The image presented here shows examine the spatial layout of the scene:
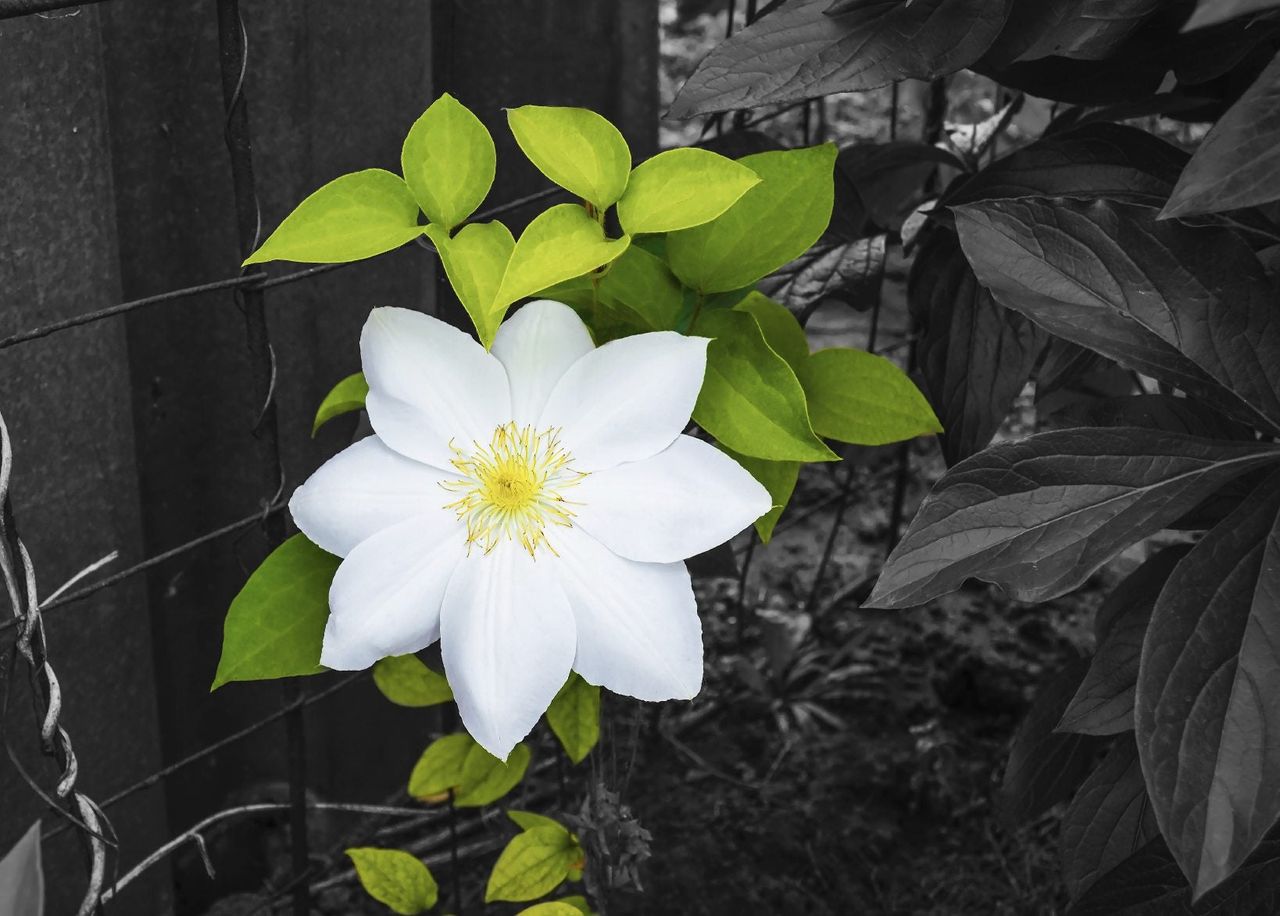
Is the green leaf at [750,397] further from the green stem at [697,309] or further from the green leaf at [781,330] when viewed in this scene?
the green leaf at [781,330]

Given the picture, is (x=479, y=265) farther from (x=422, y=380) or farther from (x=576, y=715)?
(x=576, y=715)

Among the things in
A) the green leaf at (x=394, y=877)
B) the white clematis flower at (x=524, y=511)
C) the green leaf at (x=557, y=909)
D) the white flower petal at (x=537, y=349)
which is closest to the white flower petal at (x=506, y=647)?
the white clematis flower at (x=524, y=511)

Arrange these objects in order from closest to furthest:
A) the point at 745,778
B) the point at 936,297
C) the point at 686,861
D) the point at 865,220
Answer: the point at 936,297
the point at 865,220
the point at 686,861
the point at 745,778

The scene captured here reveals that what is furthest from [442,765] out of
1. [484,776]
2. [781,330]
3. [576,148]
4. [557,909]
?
[576,148]

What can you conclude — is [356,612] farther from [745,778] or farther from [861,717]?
[861,717]

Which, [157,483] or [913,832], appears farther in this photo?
[913,832]

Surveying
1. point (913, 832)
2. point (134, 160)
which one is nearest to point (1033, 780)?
point (913, 832)
